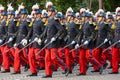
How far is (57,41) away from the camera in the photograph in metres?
16.5

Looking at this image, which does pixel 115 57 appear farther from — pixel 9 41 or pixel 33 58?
pixel 9 41

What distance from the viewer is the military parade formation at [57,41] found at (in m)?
16.5

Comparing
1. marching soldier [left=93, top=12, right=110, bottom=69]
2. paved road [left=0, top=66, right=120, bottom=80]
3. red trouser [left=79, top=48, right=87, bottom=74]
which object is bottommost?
paved road [left=0, top=66, right=120, bottom=80]

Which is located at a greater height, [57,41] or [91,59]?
[57,41]

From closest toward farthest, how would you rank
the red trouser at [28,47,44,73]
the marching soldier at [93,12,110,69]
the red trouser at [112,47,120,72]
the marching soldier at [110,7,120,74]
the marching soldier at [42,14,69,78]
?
the marching soldier at [42,14,69,78], the red trouser at [28,47,44,73], the marching soldier at [110,7,120,74], the red trouser at [112,47,120,72], the marching soldier at [93,12,110,69]

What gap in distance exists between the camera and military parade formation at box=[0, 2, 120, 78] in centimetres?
1653

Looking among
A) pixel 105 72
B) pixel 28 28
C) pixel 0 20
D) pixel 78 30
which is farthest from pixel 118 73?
pixel 0 20

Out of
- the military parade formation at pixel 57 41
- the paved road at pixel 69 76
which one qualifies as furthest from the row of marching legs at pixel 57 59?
the paved road at pixel 69 76

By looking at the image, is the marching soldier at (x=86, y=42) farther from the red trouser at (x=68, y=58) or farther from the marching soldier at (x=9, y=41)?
the marching soldier at (x=9, y=41)

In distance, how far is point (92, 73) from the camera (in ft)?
58.1

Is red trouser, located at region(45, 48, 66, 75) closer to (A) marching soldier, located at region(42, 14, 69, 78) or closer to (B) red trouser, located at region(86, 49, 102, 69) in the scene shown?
(A) marching soldier, located at region(42, 14, 69, 78)

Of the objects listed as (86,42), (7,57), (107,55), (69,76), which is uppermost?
(86,42)


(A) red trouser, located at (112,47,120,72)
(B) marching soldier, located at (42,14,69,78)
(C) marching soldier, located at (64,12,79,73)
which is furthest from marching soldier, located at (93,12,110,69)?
(B) marching soldier, located at (42,14,69,78)

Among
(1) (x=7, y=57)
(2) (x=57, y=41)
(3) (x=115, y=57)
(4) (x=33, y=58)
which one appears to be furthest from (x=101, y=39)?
(1) (x=7, y=57)
